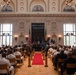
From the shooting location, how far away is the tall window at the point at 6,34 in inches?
1282

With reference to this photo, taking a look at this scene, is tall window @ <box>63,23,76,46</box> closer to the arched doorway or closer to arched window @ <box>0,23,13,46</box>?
the arched doorway

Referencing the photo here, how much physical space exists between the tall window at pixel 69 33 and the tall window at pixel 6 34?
1001cm

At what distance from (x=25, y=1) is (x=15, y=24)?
459cm

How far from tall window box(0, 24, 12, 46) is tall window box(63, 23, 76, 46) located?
32.8ft

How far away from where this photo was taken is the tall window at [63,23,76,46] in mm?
32531

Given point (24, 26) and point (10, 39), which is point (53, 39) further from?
point (10, 39)

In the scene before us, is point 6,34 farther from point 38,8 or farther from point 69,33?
point 69,33

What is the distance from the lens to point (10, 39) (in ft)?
107

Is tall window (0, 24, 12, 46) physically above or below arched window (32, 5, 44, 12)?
below

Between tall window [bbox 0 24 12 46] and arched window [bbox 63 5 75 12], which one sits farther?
arched window [bbox 63 5 75 12]

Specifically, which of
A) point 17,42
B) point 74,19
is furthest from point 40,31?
point 74,19

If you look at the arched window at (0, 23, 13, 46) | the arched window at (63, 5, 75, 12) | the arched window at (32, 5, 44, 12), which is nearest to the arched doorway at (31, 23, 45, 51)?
the arched window at (32, 5, 44, 12)

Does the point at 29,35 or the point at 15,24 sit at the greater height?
the point at 15,24

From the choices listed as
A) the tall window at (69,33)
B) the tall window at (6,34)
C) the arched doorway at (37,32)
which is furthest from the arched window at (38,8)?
the tall window at (6,34)
